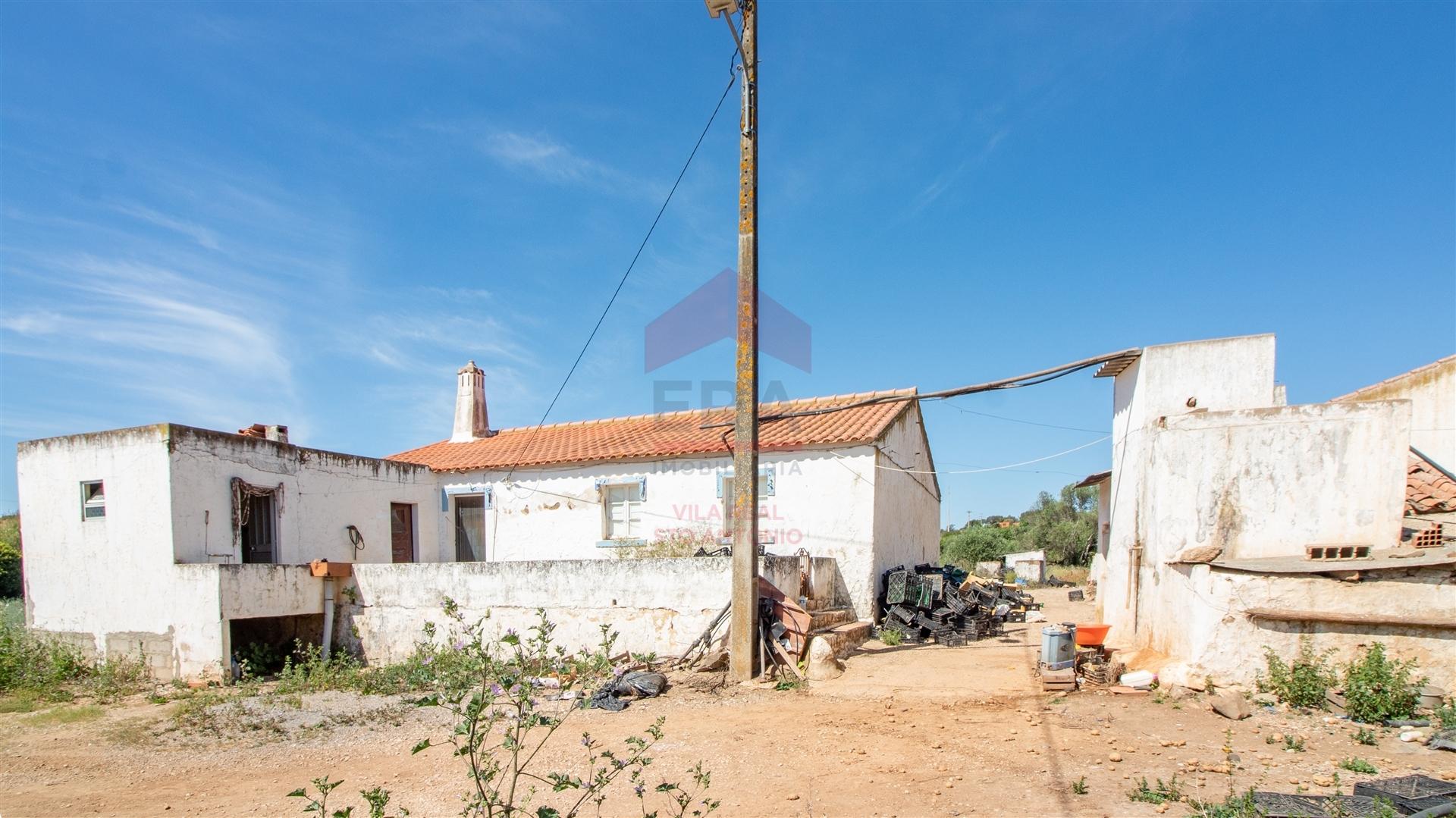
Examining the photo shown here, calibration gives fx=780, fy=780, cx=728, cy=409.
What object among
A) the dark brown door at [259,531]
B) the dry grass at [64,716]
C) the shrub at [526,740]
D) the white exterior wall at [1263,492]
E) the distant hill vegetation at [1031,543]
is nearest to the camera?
the shrub at [526,740]

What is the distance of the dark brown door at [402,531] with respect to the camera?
1744 centimetres

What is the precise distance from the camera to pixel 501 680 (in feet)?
11.1

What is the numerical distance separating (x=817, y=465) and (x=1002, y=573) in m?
16.0

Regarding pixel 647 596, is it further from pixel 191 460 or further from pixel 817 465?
pixel 191 460

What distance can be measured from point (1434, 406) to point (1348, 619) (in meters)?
7.11

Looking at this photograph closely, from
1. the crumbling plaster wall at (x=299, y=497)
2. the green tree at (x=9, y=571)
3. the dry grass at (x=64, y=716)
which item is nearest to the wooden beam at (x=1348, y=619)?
the dry grass at (x=64, y=716)

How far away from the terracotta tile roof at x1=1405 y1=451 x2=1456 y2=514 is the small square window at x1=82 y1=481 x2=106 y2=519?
1970 cm

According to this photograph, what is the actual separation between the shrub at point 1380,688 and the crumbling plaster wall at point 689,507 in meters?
7.45

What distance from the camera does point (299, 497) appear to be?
14961 millimetres

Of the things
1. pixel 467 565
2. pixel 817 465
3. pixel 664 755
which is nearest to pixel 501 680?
pixel 664 755

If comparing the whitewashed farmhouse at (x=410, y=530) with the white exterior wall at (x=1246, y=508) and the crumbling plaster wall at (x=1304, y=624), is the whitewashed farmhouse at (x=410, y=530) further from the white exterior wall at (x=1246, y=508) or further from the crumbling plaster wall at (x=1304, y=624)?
the crumbling plaster wall at (x=1304, y=624)

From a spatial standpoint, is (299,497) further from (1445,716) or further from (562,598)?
(1445,716)

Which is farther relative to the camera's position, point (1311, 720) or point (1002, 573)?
point (1002, 573)

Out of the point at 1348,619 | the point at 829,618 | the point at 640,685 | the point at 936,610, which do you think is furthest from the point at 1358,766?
the point at 936,610
